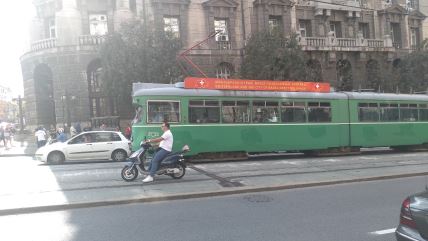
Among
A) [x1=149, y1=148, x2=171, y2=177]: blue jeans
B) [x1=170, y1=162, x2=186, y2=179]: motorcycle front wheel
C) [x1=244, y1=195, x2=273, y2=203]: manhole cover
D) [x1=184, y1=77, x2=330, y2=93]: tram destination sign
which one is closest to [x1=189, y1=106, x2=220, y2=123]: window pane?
[x1=184, y1=77, x2=330, y2=93]: tram destination sign

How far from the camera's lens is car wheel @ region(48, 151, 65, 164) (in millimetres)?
19797

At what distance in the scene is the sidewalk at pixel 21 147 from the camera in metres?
26.9

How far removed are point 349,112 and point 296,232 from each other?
1528cm

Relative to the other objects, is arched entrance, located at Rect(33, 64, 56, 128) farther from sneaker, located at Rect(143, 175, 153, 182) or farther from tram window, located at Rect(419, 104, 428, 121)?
tram window, located at Rect(419, 104, 428, 121)

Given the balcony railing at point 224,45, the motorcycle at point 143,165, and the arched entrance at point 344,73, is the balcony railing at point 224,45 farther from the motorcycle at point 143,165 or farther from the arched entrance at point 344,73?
the motorcycle at point 143,165

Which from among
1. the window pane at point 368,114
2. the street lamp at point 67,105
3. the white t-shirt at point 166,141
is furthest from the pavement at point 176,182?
the street lamp at point 67,105

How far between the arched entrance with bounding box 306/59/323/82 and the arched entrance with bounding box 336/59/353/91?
2.89 m

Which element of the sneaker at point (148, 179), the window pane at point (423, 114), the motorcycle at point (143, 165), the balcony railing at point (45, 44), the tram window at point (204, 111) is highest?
the balcony railing at point (45, 44)

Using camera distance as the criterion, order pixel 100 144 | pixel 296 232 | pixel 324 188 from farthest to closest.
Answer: pixel 100 144 < pixel 324 188 < pixel 296 232

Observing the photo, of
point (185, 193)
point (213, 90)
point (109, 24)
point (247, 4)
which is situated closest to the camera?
point (185, 193)

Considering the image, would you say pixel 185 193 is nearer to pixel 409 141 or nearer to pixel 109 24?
pixel 409 141

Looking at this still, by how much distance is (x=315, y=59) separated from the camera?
38.5 metres

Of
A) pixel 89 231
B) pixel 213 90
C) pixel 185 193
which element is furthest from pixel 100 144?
pixel 89 231

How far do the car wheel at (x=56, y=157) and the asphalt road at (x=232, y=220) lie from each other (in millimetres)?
11227
